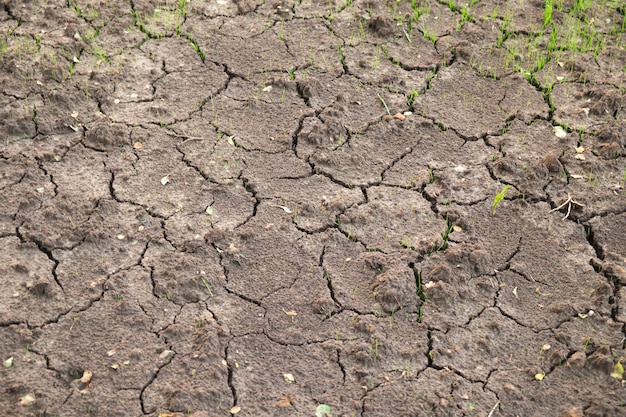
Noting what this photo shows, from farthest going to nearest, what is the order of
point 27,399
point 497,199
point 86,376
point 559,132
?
1. point 559,132
2. point 497,199
3. point 86,376
4. point 27,399

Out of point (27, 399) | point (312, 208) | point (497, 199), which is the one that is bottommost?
point (27, 399)

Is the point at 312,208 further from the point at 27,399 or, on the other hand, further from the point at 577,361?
the point at 27,399

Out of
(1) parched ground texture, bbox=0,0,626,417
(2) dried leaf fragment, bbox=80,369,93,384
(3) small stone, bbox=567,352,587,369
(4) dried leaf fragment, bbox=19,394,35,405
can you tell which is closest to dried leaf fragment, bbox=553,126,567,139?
(1) parched ground texture, bbox=0,0,626,417

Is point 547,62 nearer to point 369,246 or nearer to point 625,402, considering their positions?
point 369,246

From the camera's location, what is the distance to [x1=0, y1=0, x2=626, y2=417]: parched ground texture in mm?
3398

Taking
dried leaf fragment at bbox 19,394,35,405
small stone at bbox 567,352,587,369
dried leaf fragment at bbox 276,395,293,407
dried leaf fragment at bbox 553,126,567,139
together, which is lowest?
dried leaf fragment at bbox 19,394,35,405

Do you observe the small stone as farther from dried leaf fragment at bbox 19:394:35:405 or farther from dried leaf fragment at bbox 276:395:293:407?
dried leaf fragment at bbox 19:394:35:405

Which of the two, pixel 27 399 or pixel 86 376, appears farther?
pixel 86 376

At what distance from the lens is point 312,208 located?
162 inches

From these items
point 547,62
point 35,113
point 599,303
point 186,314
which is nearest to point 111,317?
point 186,314

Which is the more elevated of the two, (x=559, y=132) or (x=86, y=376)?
(x=559, y=132)

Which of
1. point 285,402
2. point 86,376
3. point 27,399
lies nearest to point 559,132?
point 285,402

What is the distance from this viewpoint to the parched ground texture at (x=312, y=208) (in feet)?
11.1

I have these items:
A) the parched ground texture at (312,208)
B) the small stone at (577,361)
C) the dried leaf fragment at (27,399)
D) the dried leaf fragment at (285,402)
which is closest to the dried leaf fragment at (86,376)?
the parched ground texture at (312,208)
